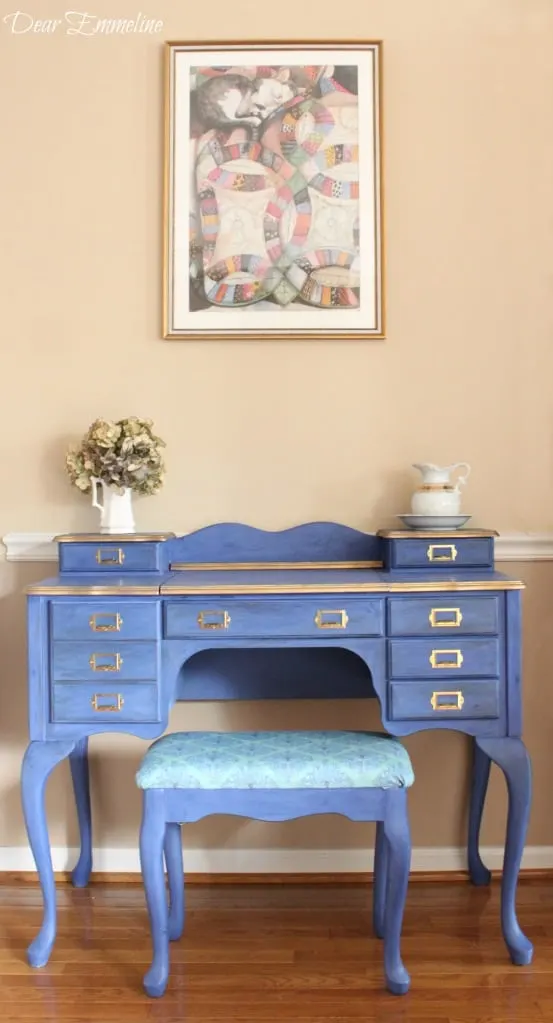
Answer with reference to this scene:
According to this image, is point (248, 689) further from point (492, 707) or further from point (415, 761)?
point (492, 707)

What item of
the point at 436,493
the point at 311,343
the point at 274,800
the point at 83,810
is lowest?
the point at 83,810

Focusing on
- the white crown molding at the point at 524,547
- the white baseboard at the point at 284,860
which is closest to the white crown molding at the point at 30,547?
the white baseboard at the point at 284,860

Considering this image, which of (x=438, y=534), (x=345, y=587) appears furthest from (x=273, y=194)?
(x=345, y=587)

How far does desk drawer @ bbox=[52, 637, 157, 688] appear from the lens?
219 cm

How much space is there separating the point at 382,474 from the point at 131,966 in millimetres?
1588

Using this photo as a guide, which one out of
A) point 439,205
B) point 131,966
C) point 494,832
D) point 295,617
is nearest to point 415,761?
point 494,832

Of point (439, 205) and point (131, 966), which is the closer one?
point (131, 966)

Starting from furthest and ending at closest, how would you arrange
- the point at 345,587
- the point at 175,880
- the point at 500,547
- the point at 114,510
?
the point at 500,547 < the point at 114,510 < the point at 175,880 < the point at 345,587

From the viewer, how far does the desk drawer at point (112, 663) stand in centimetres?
219

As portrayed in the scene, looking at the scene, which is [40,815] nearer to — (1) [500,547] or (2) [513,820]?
(2) [513,820]

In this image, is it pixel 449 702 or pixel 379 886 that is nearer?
pixel 449 702

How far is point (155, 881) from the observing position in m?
2.02

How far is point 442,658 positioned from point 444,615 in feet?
0.37

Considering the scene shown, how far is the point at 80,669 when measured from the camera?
220 cm
